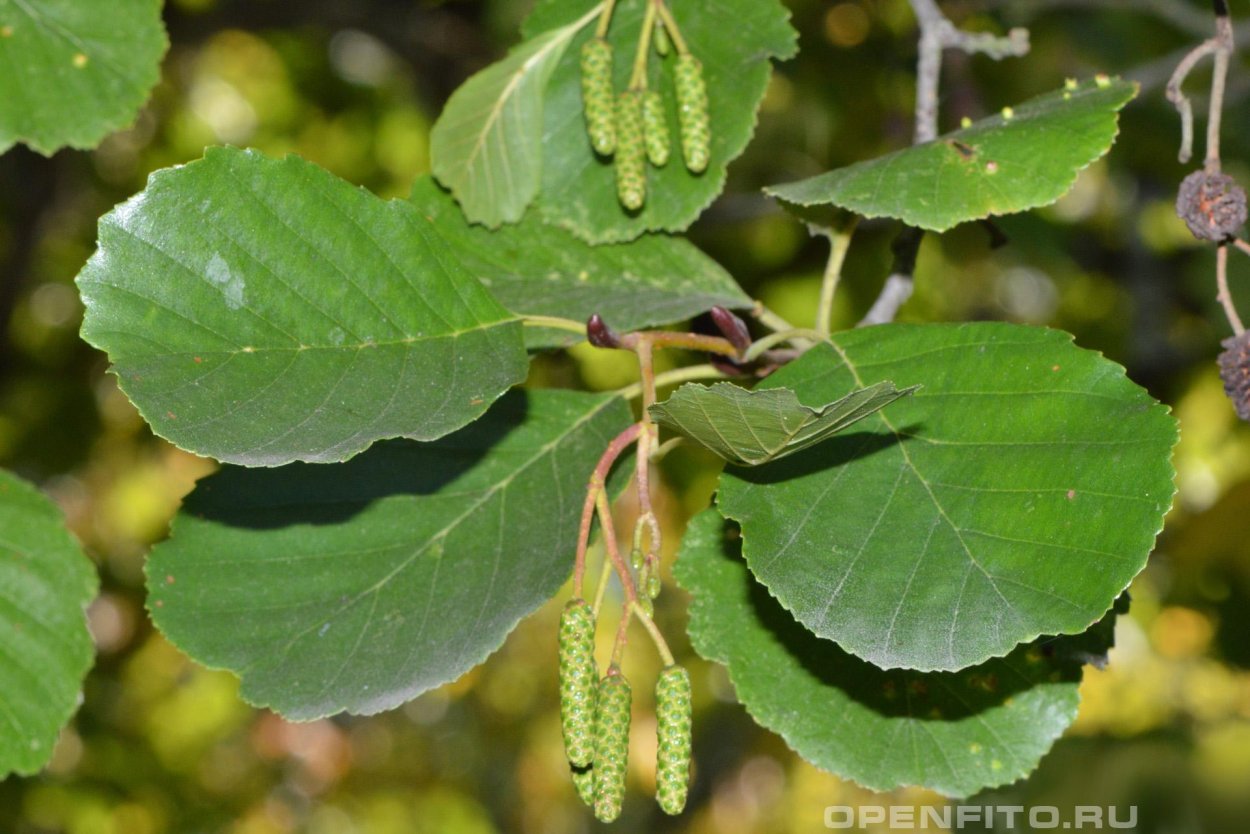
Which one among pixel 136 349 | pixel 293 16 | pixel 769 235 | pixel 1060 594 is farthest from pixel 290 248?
pixel 769 235

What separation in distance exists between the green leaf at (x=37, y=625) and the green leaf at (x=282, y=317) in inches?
33.0

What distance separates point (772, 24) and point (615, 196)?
11.9 inches

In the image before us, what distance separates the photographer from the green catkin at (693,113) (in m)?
1.57

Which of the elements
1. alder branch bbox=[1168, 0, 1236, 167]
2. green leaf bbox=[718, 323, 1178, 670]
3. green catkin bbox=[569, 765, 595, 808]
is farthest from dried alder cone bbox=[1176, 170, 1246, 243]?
green catkin bbox=[569, 765, 595, 808]

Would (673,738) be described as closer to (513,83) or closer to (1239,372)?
(1239,372)

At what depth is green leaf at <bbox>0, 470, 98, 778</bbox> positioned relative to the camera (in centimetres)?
176

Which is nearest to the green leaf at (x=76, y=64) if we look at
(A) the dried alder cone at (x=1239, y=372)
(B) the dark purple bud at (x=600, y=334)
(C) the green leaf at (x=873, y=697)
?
(B) the dark purple bud at (x=600, y=334)

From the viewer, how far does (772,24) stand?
161 centimetres

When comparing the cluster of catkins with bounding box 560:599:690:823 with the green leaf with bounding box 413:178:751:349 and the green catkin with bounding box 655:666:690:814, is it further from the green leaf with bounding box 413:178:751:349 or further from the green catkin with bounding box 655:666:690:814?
the green leaf with bounding box 413:178:751:349

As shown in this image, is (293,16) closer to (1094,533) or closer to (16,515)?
(16,515)

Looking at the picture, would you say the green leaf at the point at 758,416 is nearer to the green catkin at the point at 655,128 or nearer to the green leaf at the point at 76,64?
the green catkin at the point at 655,128

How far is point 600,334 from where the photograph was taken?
4.60ft

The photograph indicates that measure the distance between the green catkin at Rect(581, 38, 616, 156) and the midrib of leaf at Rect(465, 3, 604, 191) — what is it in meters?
0.09

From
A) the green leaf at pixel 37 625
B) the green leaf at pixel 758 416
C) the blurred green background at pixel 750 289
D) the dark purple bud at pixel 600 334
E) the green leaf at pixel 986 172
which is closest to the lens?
the green leaf at pixel 758 416
